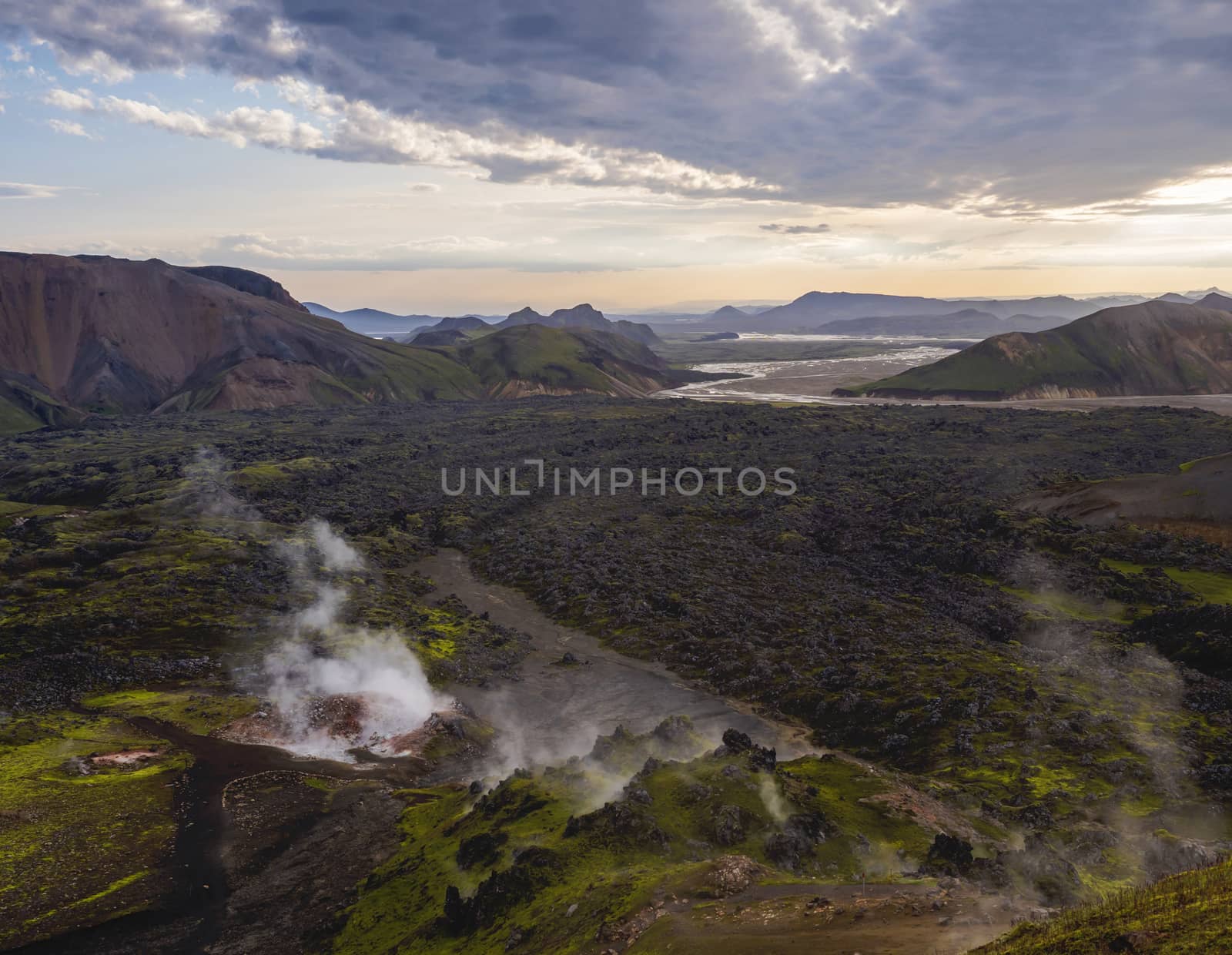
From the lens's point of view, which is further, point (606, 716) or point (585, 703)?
point (585, 703)

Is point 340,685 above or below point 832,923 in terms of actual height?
below

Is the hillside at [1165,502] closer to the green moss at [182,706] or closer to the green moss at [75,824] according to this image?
the green moss at [182,706]

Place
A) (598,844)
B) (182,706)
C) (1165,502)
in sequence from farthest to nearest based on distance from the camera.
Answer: (1165,502) → (182,706) → (598,844)

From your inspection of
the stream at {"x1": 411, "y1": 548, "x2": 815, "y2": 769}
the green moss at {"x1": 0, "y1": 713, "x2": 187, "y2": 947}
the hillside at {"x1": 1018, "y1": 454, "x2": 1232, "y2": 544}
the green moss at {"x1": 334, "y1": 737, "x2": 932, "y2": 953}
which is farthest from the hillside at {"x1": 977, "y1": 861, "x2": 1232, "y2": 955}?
the hillside at {"x1": 1018, "y1": 454, "x2": 1232, "y2": 544}

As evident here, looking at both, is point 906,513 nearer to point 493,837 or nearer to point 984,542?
point 984,542

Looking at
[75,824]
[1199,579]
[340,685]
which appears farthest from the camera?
[1199,579]

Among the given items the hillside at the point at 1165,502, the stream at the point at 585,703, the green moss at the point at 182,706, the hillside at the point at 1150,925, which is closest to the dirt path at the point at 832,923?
the hillside at the point at 1150,925

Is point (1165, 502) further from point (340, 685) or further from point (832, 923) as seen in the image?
point (340, 685)

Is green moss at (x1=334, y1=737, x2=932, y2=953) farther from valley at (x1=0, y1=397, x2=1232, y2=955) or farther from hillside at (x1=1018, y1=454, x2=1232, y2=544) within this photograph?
hillside at (x1=1018, y1=454, x2=1232, y2=544)

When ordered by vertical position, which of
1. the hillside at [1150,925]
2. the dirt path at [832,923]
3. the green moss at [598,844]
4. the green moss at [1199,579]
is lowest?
the green moss at [598,844]

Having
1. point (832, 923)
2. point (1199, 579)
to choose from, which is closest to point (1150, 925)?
point (832, 923)

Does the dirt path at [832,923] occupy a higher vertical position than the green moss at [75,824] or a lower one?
higher

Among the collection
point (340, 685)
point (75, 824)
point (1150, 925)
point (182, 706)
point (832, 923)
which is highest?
point (1150, 925)
